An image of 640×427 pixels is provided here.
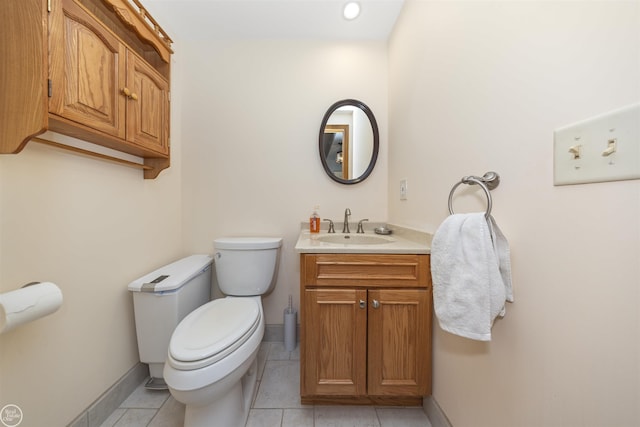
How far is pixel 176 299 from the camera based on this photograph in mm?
1210

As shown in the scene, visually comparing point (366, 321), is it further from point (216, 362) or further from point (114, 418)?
point (114, 418)

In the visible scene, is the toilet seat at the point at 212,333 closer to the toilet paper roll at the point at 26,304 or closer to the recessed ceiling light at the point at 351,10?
the toilet paper roll at the point at 26,304

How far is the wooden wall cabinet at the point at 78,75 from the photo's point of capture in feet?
2.33

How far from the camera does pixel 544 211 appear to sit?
0.58m

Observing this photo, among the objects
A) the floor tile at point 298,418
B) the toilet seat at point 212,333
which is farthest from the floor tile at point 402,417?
the toilet seat at point 212,333

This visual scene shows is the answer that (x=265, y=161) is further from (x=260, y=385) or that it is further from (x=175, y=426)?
(x=175, y=426)

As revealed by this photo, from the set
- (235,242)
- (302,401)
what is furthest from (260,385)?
(235,242)

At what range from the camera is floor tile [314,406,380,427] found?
42.5 inches

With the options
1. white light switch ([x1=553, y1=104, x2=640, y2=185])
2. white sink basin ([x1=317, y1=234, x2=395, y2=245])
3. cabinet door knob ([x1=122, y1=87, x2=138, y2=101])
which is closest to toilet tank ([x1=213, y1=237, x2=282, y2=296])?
white sink basin ([x1=317, y1=234, x2=395, y2=245])

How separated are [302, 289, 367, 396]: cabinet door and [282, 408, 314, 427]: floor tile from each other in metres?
0.14

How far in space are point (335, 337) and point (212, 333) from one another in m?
0.53

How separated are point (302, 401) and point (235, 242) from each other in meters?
0.93

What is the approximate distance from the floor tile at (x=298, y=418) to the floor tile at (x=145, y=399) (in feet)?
2.11

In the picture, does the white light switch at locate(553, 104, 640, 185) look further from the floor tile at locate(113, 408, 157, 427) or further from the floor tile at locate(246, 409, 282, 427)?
the floor tile at locate(113, 408, 157, 427)
